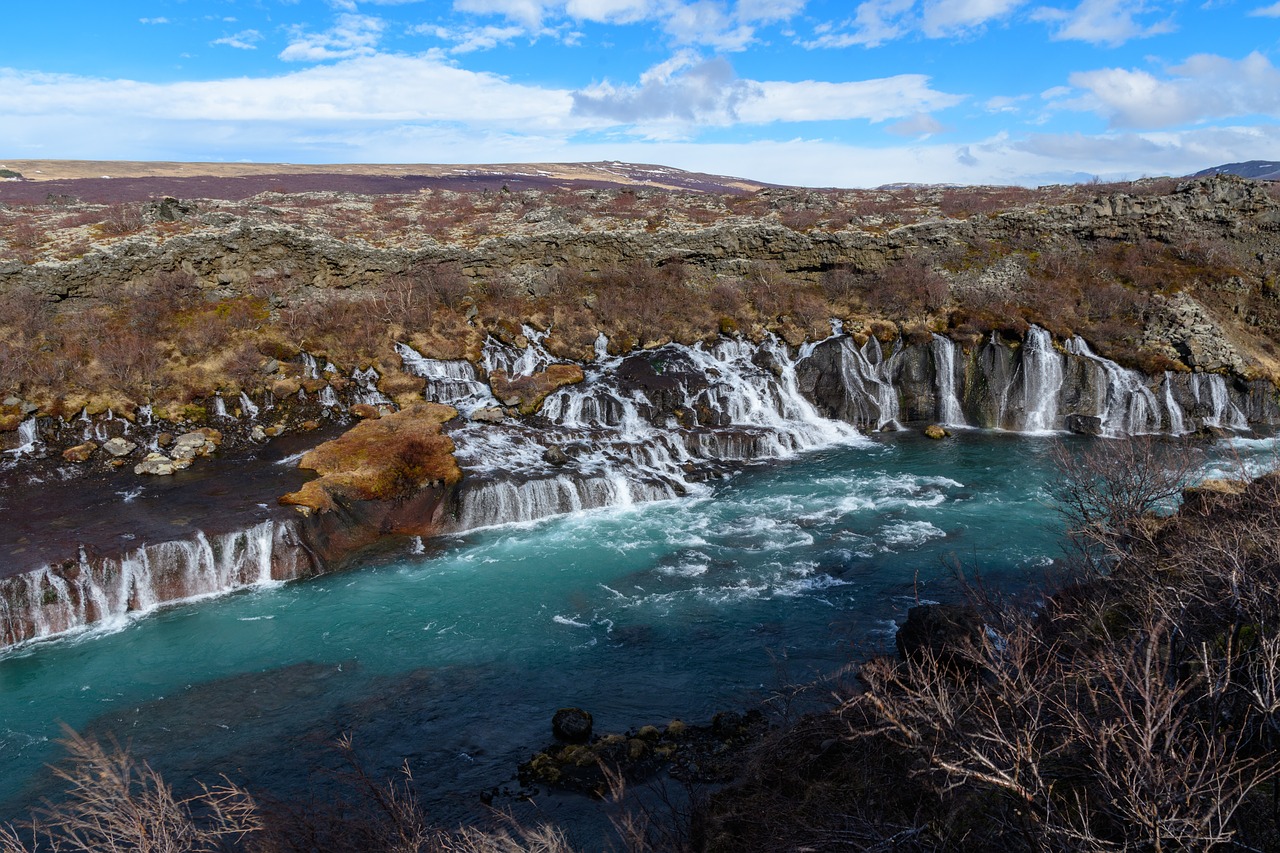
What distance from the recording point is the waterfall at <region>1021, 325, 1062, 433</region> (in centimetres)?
3500

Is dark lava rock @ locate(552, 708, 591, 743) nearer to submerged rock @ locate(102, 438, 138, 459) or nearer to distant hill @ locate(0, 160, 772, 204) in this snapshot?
submerged rock @ locate(102, 438, 138, 459)

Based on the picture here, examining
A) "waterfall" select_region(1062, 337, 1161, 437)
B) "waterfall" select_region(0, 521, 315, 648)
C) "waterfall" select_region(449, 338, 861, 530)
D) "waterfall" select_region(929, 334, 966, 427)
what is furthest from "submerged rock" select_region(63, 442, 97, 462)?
"waterfall" select_region(1062, 337, 1161, 437)

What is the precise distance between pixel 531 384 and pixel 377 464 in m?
9.74

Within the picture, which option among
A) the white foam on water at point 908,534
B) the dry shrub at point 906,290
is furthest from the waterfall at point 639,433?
the white foam on water at point 908,534

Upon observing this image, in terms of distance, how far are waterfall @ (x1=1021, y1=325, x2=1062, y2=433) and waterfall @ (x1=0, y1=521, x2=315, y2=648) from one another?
3210cm

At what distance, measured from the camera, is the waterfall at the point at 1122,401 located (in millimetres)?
33719

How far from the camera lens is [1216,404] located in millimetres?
33656

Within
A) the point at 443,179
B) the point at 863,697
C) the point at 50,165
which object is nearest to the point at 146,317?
the point at 863,697

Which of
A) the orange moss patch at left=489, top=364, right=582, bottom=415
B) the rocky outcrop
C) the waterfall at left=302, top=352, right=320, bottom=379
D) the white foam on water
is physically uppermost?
the rocky outcrop

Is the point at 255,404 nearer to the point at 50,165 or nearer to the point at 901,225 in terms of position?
the point at 901,225

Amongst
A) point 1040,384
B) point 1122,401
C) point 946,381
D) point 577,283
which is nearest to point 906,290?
point 946,381

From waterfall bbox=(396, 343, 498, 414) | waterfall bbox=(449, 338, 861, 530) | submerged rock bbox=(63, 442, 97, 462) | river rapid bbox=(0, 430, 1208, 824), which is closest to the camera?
river rapid bbox=(0, 430, 1208, 824)

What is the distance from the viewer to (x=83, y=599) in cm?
2038

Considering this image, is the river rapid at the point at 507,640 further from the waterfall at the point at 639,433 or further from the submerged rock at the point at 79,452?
the submerged rock at the point at 79,452
